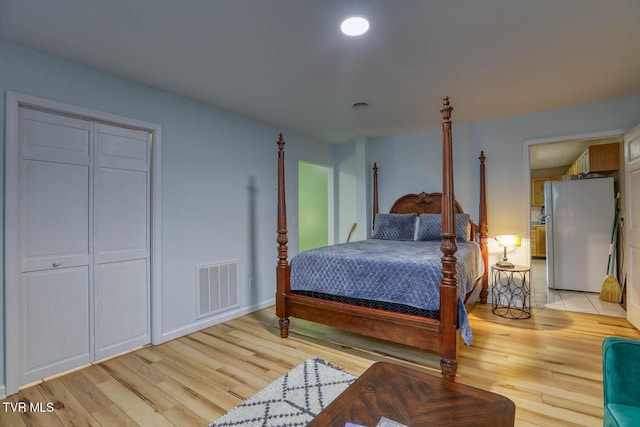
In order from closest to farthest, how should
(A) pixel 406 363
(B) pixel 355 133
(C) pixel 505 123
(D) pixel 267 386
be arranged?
1. (D) pixel 267 386
2. (A) pixel 406 363
3. (C) pixel 505 123
4. (B) pixel 355 133

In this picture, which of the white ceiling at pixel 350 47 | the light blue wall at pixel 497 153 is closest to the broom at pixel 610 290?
the light blue wall at pixel 497 153

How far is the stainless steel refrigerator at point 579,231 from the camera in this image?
14.8 feet

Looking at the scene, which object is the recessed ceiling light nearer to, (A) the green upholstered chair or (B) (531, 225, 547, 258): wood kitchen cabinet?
(A) the green upholstered chair

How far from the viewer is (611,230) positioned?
443 cm

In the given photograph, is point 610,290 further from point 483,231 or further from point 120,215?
point 120,215

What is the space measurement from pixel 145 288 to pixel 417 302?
8.05 feet

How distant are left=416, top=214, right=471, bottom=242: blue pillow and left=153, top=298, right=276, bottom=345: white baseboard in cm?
224

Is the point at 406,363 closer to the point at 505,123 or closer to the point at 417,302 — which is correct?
the point at 417,302

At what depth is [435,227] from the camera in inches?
157

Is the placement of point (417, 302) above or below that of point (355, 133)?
below

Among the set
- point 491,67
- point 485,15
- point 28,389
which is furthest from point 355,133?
point 28,389

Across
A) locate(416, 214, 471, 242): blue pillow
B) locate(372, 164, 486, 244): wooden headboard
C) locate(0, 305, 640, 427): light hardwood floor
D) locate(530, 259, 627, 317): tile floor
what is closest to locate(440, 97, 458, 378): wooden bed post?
locate(0, 305, 640, 427): light hardwood floor

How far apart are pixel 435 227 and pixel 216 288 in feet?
9.06

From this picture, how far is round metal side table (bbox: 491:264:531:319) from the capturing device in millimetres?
3775
